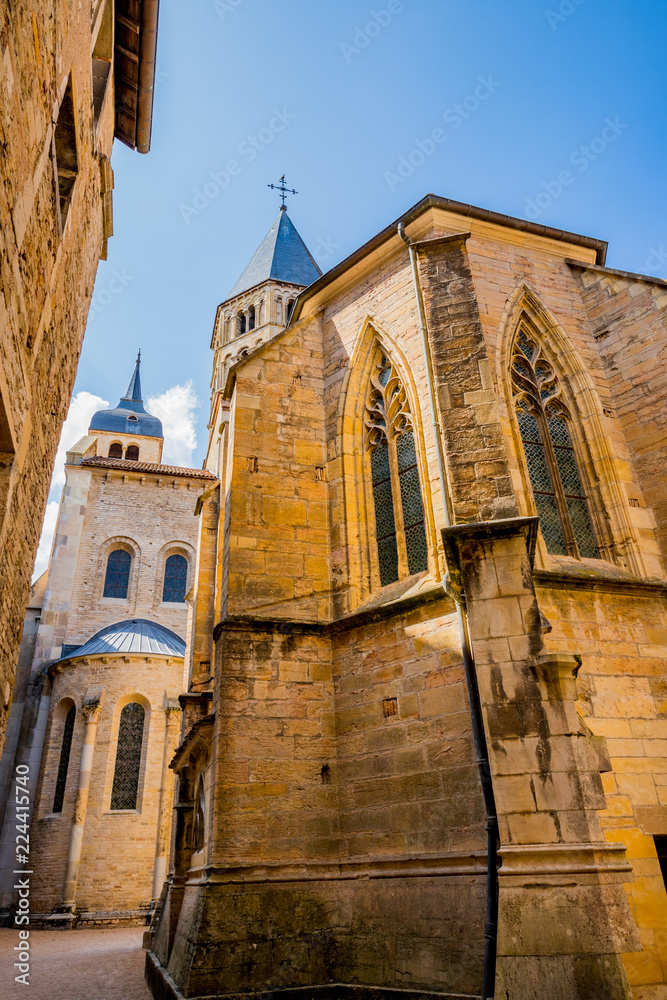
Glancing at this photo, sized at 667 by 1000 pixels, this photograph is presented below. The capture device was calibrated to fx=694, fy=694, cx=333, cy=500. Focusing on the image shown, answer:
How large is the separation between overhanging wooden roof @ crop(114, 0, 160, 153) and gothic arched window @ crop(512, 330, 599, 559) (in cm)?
557

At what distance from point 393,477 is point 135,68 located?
19.3 feet

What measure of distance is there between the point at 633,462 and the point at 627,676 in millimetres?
2722

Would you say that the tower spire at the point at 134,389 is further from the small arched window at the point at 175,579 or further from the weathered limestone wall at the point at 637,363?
the weathered limestone wall at the point at 637,363

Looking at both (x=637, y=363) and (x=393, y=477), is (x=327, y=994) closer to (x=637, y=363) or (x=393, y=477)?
(x=393, y=477)

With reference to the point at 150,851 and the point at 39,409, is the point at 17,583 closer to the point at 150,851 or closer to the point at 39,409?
the point at 39,409

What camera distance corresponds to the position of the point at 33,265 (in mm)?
4621

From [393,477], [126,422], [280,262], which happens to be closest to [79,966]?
[393,477]

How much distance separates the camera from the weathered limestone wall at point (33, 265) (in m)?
3.72

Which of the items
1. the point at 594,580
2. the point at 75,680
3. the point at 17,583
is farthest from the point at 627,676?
the point at 75,680

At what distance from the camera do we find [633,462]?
8.07 metres

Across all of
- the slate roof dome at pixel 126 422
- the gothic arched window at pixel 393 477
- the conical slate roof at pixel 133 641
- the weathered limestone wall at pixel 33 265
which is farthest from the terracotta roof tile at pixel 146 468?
the weathered limestone wall at pixel 33 265

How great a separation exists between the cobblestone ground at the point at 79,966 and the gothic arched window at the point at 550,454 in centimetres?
655

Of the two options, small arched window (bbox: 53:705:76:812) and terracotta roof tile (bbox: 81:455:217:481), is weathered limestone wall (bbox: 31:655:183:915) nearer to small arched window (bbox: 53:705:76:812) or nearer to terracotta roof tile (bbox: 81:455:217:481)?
small arched window (bbox: 53:705:76:812)

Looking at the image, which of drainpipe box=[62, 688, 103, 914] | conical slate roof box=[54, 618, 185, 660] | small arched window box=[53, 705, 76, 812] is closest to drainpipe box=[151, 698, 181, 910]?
conical slate roof box=[54, 618, 185, 660]
